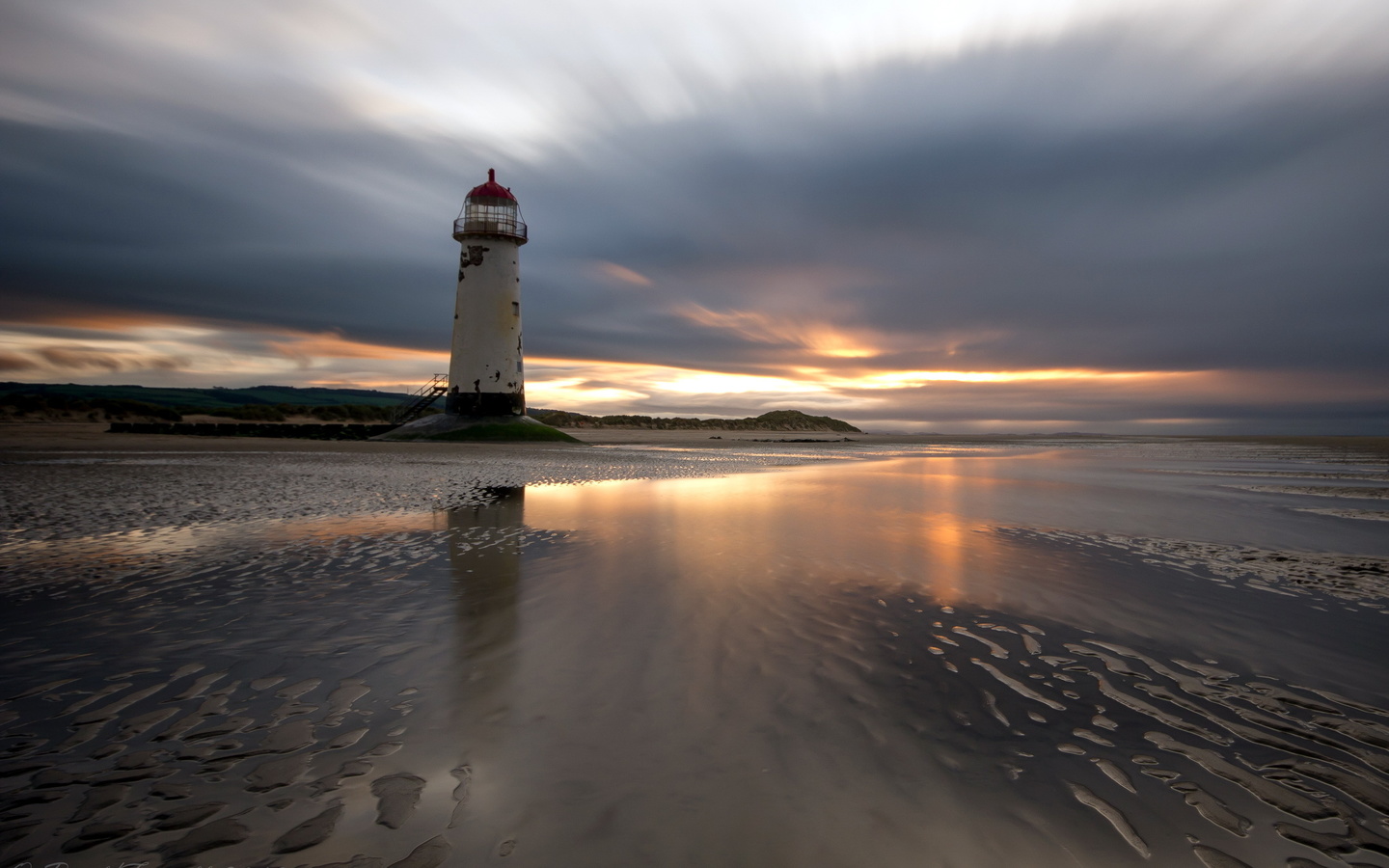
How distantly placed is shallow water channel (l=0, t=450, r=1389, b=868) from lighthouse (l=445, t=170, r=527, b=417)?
24.2 metres

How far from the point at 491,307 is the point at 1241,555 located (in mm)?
29702

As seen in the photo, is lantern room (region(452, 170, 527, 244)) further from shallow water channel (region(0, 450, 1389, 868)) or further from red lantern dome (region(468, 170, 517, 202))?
shallow water channel (region(0, 450, 1389, 868))

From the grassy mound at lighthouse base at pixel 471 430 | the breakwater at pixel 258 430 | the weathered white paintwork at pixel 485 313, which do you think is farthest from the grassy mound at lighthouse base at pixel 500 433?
the breakwater at pixel 258 430

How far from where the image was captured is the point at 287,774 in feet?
9.72

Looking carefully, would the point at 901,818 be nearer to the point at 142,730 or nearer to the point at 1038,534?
the point at 142,730

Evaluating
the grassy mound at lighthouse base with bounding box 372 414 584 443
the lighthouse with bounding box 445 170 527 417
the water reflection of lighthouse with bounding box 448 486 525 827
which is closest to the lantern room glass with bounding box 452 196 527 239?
A: the lighthouse with bounding box 445 170 527 417

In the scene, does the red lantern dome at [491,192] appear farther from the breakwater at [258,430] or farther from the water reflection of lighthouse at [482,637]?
the water reflection of lighthouse at [482,637]

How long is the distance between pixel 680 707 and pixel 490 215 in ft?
106

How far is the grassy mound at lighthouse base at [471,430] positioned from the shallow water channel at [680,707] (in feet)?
77.6

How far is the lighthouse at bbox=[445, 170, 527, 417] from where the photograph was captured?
31.3 m

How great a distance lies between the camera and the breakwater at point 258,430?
32.2 meters

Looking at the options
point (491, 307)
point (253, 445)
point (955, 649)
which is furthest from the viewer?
point (491, 307)

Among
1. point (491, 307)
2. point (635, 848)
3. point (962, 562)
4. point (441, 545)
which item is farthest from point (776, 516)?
point (491, 307)

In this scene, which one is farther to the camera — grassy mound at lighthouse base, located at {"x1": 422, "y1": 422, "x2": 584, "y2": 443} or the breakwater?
the breakwater
